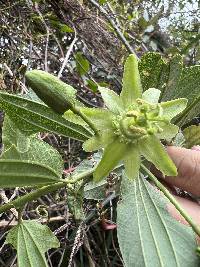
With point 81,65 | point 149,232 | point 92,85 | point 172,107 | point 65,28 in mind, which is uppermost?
point 65,28

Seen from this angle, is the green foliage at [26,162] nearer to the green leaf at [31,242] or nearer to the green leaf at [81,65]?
the green leaf at [31,242]

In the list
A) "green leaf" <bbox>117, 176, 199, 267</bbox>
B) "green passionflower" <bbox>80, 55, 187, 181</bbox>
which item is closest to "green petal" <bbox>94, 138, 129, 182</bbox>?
"green passionflower" <bbox>80, 55, 187, 181</bbox>

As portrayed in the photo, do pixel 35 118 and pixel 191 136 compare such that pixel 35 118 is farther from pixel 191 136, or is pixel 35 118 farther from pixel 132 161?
pixel 191 136

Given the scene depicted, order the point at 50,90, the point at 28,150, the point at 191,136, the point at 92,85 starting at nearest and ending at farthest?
the point at 50,90 → the point at 28,150 → the point at 191,136 → the point at 92,85

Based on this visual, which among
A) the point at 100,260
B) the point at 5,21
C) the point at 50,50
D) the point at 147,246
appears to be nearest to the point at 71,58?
the point at 50,50

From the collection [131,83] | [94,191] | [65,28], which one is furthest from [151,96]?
[65,28]

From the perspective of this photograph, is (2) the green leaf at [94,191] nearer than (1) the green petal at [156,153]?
No

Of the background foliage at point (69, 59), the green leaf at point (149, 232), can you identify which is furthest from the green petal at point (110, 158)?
the background foliage at point (69, 59)

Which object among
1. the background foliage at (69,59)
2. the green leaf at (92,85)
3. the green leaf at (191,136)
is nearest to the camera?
the green leaf at (191,136)

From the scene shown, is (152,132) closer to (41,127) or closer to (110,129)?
(110,129)
